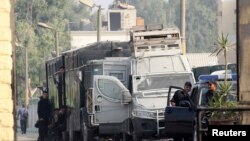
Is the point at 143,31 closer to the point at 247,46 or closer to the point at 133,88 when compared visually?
the point at 133,88

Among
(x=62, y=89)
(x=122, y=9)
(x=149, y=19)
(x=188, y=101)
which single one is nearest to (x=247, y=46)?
(x=188, y=101)

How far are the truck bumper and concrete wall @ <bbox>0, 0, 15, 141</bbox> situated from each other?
40.9 ft

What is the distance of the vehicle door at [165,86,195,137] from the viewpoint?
1875 centimetres

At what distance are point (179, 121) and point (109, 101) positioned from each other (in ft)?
23.1

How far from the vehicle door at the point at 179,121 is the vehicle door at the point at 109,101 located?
19.4ft

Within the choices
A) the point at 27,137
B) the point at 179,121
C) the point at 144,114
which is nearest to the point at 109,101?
the point at 144,114

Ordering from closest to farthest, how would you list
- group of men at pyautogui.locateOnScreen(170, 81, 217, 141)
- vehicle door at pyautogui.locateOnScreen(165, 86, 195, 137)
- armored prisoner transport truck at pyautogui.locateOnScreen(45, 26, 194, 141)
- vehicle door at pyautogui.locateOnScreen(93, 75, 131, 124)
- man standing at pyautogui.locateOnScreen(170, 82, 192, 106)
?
group of men at pyautogui.locateOnScreen(170, 81, 217, 141) → vehicle door at pyautogui.locateOnScreen(165, 86, 195, 137) → man standing at pyautogui.locateOnScreen(170, 82, 192, 106) → armored prisoner transport truck at pyautogui.locateOnScreen(45, 26, 194, 141) → vehicle door at pyautogui.locateOnScreen(93, 75, 131, 124)

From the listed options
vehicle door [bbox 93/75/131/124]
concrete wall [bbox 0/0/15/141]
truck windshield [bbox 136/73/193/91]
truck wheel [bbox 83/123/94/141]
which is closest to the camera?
concrete wall [bbox 0/0/15/141]

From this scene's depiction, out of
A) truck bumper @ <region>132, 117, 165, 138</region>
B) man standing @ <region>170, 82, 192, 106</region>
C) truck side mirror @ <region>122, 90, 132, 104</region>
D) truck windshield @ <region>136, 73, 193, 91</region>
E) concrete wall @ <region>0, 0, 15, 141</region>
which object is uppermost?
concrete wall @ <region>0, 0, 15, 141</region>

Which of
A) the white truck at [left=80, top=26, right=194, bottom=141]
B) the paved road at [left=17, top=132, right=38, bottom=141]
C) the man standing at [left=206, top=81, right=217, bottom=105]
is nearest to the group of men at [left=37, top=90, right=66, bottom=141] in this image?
the white truck at [left=80, top=26, right=194, bottom=141]

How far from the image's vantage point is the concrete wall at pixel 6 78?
33.4ft

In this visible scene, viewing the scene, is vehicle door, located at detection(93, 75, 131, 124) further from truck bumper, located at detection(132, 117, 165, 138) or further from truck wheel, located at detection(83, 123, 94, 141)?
truck bumper, located at detection(132, 117, 165, 138)

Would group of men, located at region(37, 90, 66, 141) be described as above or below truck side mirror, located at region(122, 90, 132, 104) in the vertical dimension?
below

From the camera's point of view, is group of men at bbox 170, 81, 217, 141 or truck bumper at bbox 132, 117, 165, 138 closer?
group of men at bbox 170, 81, 217, 141
